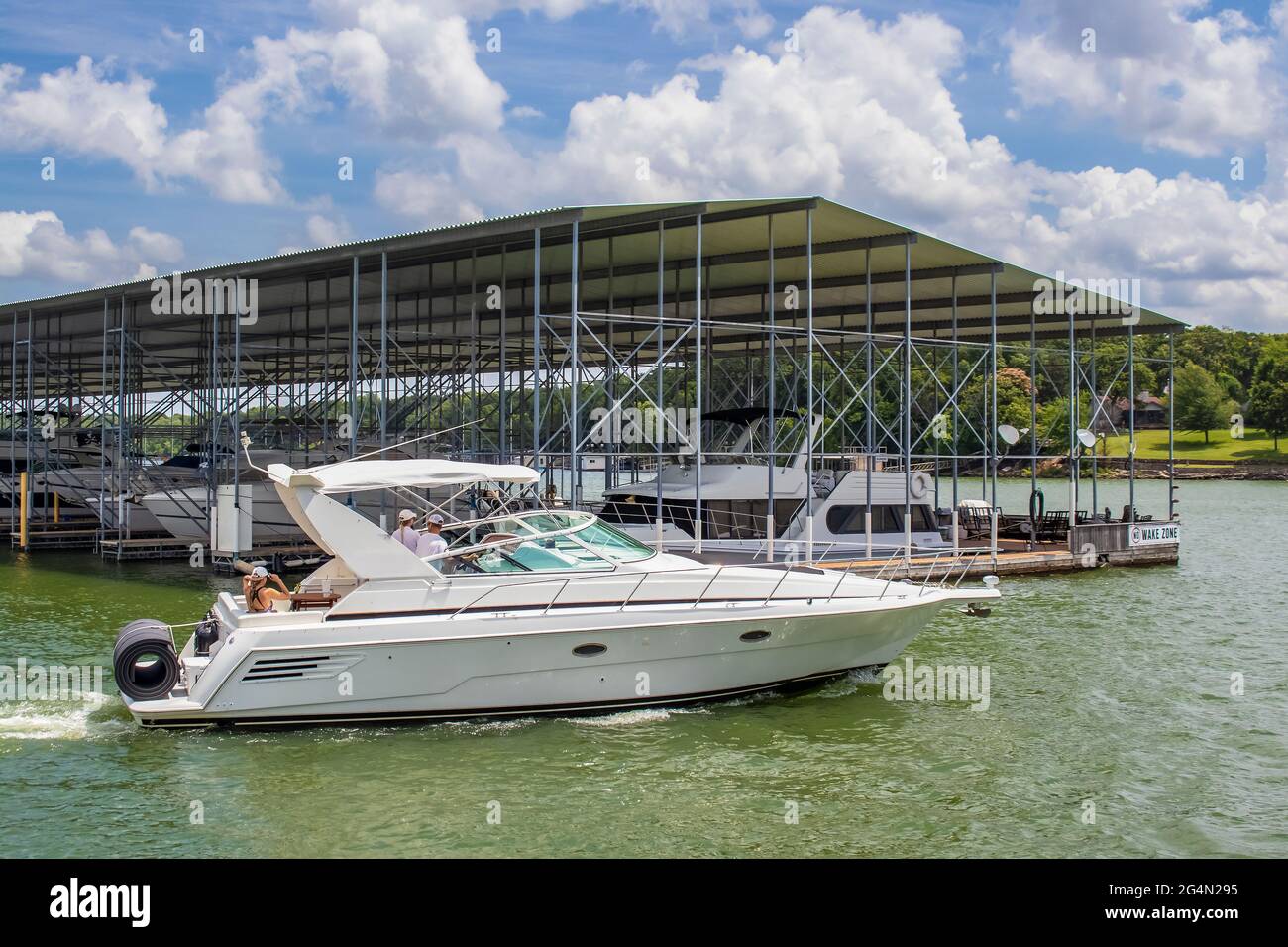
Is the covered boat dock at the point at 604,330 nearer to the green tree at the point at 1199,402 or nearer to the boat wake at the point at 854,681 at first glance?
the boat wake at the point at 854,681

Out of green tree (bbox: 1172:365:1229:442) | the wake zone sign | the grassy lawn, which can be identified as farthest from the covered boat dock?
green tree (bbox: 1172:365:1229:442)

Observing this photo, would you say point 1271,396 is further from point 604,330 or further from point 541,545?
point 541,545

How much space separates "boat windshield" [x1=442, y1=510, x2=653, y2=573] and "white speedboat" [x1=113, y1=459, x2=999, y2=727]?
0.02m

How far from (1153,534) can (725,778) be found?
68.1 ft

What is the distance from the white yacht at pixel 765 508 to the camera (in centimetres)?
1939

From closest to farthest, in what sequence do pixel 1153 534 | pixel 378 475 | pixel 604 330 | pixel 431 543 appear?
pixel 378 475
pixel 431 543
pixel 1153 534
pixel 604 330

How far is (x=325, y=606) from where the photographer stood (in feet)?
36.4

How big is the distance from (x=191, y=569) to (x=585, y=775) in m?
17.2

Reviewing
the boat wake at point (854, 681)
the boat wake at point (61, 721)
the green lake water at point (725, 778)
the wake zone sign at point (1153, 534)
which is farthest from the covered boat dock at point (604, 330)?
the boat wake at point (61, 721)

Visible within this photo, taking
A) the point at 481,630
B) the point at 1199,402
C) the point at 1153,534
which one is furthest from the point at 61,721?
the point at 1199,402

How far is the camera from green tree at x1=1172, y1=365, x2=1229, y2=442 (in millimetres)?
95875

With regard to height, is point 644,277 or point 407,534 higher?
point 644,277

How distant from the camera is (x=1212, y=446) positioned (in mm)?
96250
